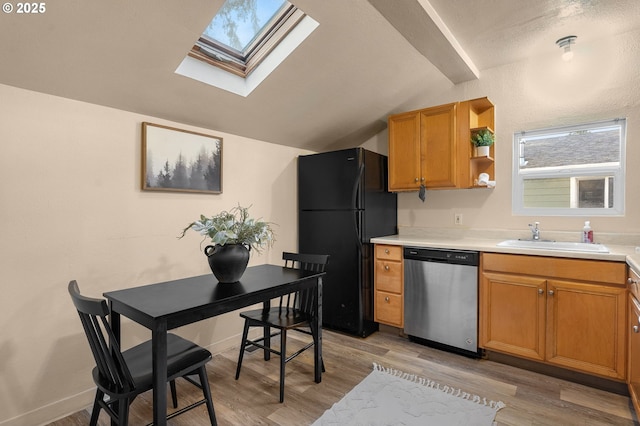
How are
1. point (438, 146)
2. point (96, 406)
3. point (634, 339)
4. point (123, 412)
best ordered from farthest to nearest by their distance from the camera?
point (438, 146) < point (634, 339) < point (96, 406) < point (123, 412)

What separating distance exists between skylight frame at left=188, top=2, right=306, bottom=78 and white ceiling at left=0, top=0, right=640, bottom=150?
0.17m

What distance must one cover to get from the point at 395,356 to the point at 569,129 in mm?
2357

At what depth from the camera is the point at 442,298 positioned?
8.80 feet

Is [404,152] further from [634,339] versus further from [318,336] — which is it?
[634,339]

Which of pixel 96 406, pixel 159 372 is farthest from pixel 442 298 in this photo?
pixel 96 406

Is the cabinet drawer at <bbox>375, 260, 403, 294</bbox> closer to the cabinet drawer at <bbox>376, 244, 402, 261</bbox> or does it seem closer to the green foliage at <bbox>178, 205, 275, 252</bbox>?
the cabinet drawer at <bbox>376, 244, 402, 261</bbox>

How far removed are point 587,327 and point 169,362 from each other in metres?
2.52

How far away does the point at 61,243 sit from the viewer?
190 cm

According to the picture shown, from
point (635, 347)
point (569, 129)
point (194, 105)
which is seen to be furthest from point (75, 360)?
point (569, 129)

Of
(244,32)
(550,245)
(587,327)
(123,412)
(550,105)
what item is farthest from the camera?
(550,105)

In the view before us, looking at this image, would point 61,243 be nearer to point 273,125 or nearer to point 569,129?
point 273,125

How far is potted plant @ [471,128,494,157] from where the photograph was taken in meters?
2.77

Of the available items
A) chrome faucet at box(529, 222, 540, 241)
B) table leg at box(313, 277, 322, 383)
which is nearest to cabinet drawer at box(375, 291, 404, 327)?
table leg at box(313, 277, 322, 383)

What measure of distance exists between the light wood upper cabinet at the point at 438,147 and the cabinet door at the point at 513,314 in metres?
0.90
